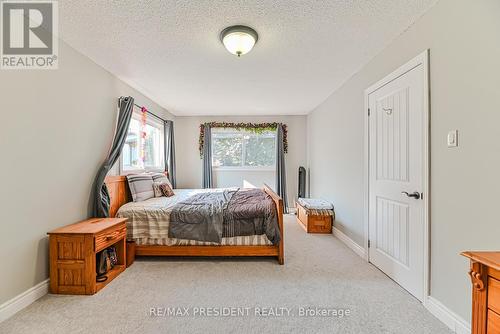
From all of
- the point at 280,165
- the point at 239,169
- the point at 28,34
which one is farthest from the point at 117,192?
the point at 280,165

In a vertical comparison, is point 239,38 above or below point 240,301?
above

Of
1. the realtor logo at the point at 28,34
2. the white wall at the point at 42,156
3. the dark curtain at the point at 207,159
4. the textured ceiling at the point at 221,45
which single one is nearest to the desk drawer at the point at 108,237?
the white wall at the point at 42,156

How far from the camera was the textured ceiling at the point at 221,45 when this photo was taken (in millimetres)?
1737

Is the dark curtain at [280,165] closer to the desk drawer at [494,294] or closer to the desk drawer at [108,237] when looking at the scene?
the desk drawer at [108,237]

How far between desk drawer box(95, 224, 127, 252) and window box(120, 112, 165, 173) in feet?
3.83

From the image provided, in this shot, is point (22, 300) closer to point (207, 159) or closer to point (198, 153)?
point (207, 159)

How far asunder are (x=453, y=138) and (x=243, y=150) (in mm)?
4297

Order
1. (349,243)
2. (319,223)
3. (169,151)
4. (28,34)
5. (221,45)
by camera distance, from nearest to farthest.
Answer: (28,34) < (221,45) < (349,243) < (319,223) < (169,151)

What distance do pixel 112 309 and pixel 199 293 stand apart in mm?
686

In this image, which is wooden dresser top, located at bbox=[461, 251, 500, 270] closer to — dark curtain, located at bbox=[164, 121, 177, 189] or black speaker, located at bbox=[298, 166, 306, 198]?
black speaker, located at bbox=[298, 166, 306, 198]

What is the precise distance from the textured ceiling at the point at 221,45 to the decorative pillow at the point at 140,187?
1406mm

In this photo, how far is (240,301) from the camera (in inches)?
74.8

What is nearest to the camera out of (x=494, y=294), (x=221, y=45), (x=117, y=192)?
(x=494, y=294)

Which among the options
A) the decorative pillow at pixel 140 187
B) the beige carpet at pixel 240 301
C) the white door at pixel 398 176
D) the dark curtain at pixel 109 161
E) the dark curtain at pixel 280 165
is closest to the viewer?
the beige carpet at pixel 240 301
